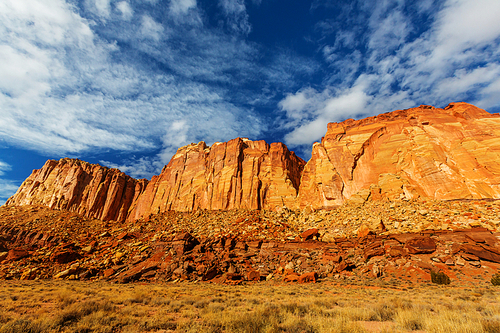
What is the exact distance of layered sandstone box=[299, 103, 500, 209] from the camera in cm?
2973

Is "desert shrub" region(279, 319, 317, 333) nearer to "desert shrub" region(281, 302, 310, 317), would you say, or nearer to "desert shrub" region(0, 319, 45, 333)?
"desert shrub" region(281, 302, 310, 317)

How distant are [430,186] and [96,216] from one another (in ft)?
269

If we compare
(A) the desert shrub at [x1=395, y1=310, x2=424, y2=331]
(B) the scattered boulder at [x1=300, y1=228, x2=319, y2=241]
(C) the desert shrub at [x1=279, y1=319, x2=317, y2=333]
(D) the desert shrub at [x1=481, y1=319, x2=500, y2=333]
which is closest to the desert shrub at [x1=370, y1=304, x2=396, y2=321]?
(A) the desert shrub at [x1=395, y1=310, x2=424, y2=331]

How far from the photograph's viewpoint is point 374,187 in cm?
3559

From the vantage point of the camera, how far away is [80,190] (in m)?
66.6

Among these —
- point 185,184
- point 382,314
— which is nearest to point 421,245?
point 382,314

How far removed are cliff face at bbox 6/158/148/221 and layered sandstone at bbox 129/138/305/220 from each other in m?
7.67

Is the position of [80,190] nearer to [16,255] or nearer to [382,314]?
[16,255]

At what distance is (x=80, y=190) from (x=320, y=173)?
72695 mm

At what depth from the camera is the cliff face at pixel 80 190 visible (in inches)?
2499

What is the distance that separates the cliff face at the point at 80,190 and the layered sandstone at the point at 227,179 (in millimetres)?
7666

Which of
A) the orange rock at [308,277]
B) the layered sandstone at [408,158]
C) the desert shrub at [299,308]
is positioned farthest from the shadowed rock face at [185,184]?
the desert shrub at [299,308]

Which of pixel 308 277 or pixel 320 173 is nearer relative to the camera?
pixel 308 277

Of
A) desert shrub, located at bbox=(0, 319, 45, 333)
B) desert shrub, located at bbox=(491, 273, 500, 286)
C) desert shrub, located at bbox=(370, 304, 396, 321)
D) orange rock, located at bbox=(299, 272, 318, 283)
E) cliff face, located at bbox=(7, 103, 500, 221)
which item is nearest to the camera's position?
desert shrub, located at bbox=(0, 319, 45, 333)
